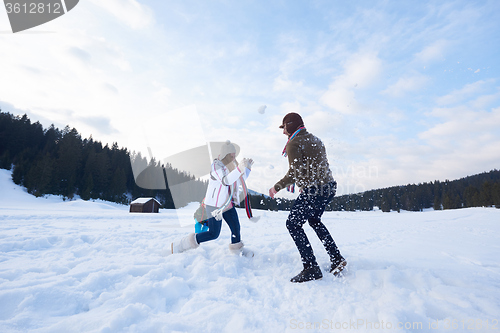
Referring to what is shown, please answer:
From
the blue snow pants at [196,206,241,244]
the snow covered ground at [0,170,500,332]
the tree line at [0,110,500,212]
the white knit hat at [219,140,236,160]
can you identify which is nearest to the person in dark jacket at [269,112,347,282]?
the snow covered ground at [0,170,500,332]

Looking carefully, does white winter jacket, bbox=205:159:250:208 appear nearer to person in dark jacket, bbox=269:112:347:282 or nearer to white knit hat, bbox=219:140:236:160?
white knit hat, bbox=219:140:236:160

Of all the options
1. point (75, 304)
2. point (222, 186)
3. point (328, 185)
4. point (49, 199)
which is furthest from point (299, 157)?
point (49, 199)

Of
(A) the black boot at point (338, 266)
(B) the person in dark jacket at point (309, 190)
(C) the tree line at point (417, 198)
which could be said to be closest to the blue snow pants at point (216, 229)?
(B) the person in dark jacket at point (309, 190)

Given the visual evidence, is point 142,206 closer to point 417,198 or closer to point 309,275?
point 309,275

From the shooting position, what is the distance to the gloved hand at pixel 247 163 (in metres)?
3.43

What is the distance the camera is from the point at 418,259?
322 centimetres

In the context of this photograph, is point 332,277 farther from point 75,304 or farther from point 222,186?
point 75,304

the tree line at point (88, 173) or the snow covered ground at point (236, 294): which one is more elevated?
the tree line at point (88, 173)

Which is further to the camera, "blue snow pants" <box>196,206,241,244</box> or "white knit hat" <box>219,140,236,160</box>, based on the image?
"white knit hat" <box>219,140,236,160</box>

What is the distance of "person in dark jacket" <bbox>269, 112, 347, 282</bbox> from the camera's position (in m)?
2.78

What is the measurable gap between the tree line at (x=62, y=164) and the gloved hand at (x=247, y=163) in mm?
46099

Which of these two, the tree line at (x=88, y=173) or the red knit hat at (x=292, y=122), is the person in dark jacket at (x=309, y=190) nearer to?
the red knit hat at (x=292, y=122)

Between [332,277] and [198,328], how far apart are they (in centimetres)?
178

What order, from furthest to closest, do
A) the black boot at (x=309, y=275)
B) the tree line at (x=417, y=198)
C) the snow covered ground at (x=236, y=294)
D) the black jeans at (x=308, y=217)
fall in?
1. the tree line at (x=417, y=198)
2. the black jeans at (x=308, y=217)
3. the black boot at (x=309, y=275)
4. the snow covered ground at (x=236, y=294)
